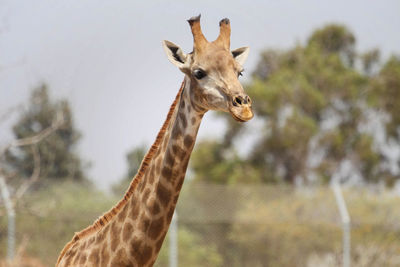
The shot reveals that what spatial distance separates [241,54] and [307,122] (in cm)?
2016

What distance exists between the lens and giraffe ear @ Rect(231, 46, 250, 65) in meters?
3.29

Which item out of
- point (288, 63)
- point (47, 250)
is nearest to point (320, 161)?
point (288, 63)

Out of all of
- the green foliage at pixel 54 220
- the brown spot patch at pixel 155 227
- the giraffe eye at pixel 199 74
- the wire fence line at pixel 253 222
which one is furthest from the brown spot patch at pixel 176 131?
the green foliage at pixel 54 220

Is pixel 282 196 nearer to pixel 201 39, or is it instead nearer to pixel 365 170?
pixel 201 39

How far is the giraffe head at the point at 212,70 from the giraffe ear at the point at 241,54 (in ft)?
0.66

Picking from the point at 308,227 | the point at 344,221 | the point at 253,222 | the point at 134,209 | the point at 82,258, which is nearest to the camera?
the point at 134,209

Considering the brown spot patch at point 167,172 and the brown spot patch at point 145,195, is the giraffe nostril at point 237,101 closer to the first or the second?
the brown spot patch at point 167,172

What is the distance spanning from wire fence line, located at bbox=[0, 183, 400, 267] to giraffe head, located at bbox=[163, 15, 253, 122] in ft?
22.3

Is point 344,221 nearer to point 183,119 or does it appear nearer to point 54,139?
point 183,119

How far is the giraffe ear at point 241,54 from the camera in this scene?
329cm

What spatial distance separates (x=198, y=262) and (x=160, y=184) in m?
9.25

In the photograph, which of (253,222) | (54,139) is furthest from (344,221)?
(54,139)

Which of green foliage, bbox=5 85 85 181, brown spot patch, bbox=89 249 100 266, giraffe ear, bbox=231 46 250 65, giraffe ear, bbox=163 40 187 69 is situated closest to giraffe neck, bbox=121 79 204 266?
giraffe ear, bbox=163 40 187 69

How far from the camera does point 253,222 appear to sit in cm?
995
